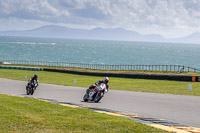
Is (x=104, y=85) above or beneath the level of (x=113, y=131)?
above

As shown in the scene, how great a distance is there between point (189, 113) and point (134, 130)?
4.77 meters

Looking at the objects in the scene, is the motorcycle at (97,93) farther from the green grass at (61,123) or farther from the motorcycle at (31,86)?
the motorcycle at (31,86)

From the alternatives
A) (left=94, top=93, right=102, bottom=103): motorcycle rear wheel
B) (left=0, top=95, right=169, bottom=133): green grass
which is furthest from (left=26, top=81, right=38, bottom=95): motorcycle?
(left=0, top=95, right=169, bottom=133): green grass

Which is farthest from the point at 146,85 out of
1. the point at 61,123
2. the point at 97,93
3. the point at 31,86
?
the point at 61,123

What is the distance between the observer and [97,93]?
699 inches

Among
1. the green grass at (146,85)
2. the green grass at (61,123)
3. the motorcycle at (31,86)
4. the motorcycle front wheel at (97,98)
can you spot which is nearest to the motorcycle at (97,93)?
the motorcycle front wheel at (97,98)

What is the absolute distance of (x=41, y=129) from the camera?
31.1 feet

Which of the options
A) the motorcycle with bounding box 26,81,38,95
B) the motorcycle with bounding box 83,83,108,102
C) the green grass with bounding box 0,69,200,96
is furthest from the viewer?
the green grass with bounding box 0,69,200,96

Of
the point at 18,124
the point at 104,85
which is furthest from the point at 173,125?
the point at 104,85

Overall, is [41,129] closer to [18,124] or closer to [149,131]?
[18,124]

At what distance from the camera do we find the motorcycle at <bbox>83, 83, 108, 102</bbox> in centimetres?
1725

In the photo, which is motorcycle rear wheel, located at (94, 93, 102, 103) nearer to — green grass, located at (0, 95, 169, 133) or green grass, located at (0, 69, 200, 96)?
green grass, located at (0, 95, 169, 133)

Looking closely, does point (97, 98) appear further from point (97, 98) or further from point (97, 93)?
point (97, 93)

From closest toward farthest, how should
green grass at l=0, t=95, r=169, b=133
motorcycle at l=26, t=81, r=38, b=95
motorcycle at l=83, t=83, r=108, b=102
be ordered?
green grass at l=0, t=95, r=169, b=133
motorcycle at l=83, t=83, r=108, b=102
motorcycle at l=26, t=81, r=38, b=95
